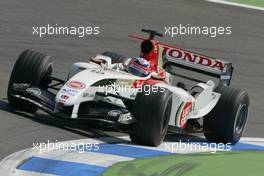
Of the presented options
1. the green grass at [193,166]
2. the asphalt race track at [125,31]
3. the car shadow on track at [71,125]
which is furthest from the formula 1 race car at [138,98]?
the green grass at [193,166]

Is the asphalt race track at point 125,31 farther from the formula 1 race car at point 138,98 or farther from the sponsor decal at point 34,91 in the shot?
the formula 1 race car at point 138,98

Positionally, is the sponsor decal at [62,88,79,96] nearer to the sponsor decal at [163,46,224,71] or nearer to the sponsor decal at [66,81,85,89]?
the sponsor decal at [66,81,85,89]

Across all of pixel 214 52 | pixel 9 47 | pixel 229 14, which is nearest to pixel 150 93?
pixel 9 47

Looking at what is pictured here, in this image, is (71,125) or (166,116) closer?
(166,116)

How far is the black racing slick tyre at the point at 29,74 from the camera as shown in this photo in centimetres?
1473

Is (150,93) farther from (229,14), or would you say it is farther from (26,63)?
(229,14)

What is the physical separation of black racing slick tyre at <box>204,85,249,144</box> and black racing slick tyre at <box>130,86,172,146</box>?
142 centimetres

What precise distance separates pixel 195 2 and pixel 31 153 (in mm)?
15481

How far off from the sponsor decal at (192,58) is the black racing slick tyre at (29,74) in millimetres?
2150

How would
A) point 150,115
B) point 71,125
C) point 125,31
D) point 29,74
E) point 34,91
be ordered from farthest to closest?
point 125,31 < point 29,74 < point 71,125 < point 34,91 < point 150,115

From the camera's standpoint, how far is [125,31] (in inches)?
919

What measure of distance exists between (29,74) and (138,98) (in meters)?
2.02

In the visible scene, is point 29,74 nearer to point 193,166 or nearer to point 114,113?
point 114,113

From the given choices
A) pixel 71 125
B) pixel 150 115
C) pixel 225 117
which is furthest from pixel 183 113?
pixel 71 125
